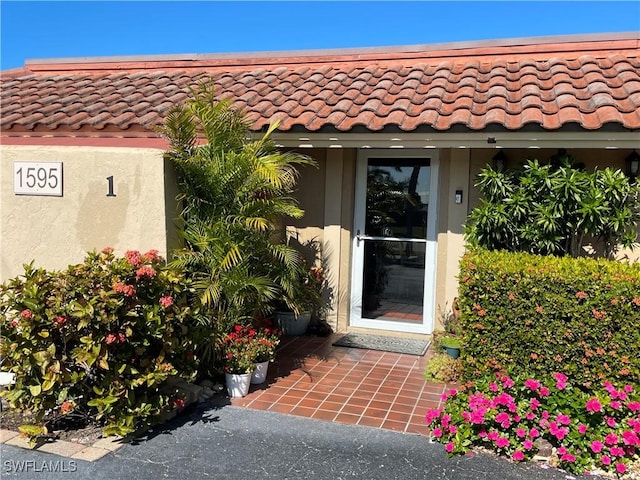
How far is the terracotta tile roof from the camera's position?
591cm

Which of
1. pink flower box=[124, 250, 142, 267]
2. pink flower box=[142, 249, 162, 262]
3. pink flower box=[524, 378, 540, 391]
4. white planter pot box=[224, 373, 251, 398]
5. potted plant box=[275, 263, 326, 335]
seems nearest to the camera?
pink flower box=[524, 378, 540, 391]

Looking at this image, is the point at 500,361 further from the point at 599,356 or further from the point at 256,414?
the point at 256,414

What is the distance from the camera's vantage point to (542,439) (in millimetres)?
4020

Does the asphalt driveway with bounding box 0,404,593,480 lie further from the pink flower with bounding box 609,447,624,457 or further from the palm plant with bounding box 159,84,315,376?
the palm plant with bounding box 159,84,315,376

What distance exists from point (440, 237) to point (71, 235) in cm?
471

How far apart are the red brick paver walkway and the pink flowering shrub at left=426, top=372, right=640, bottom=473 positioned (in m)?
0.45

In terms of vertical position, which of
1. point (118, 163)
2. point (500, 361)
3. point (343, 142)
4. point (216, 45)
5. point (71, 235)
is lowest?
point (500, 361)

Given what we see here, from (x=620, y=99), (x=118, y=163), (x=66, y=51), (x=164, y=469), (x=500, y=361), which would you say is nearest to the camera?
(x=164, y=469)

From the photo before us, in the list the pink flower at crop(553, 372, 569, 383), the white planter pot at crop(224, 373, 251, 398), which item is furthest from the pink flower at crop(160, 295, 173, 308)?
the pink flower at crop(553, 372, 569, 383)

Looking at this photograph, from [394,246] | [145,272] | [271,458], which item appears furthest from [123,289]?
[394,246]

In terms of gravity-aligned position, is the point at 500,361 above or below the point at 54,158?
below

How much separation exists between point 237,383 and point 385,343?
8.80ft

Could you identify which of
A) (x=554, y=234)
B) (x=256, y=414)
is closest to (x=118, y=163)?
(x=256, y=414)

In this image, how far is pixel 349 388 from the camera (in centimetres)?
548
